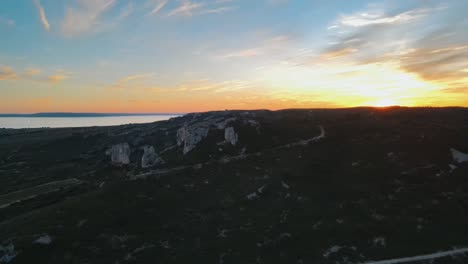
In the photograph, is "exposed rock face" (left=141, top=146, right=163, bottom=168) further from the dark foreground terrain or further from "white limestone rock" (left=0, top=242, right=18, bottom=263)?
"white limestone rock" (left=0, top=242, right=18, bottom=263)

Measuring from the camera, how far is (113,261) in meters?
45.8

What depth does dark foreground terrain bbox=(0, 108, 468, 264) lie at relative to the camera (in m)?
46.4

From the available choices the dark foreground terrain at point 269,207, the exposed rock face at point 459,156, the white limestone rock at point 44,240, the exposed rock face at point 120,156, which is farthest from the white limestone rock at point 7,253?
the exposed rock face at point 459,156

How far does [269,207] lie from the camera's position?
206 ft

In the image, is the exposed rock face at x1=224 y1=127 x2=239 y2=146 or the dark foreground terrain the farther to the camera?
the exposed rock face at x1=224 y1=127 x2=239 y2=146

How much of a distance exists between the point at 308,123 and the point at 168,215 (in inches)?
3957

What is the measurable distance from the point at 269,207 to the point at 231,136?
54599mm

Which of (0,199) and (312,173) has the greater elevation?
(312,173)

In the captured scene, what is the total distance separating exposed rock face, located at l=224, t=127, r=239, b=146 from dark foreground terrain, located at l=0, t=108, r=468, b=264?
1.55 metres

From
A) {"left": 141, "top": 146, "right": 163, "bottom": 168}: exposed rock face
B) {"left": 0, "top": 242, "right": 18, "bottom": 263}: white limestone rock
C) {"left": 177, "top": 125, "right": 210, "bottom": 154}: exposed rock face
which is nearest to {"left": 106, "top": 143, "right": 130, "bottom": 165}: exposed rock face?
{"left": 141, "top": 146, "right": 163, "bottom": 168}: exposed rock face

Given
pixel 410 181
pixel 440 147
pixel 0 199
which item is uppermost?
pixel 440 147

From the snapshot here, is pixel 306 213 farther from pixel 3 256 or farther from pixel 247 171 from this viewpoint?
pixel 3 256

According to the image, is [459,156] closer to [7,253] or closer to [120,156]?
[7,253]

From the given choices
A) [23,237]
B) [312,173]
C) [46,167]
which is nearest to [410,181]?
[312,173]
